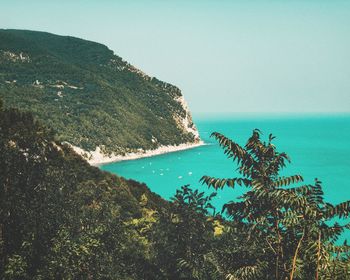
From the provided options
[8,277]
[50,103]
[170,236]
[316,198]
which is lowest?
[8,277]

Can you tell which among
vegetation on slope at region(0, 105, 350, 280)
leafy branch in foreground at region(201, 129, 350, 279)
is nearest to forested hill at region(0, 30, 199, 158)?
vegetation on slope at region(0, 105, 350, 280)

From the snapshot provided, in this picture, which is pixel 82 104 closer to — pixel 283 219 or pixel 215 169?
pixel 215 169

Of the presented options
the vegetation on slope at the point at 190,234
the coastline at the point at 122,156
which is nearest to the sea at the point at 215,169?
the coastline at the point at 122,156

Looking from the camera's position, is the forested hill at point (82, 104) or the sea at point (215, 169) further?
the forested hill at point (82, 104)

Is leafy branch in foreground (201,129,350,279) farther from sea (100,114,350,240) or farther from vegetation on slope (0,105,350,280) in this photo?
sea (100,114,350,240)

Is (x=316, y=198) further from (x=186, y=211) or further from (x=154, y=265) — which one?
(x=154, y=265)

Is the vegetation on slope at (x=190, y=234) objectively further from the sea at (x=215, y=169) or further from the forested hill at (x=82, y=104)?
the forested hill at (x=82, y=104)

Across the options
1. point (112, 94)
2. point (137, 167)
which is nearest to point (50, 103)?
point (112, 94)
